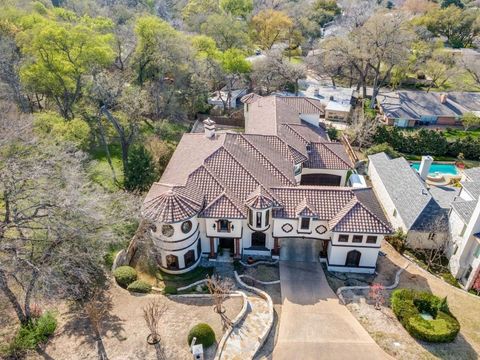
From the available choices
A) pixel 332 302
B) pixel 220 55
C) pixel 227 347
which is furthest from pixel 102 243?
pixel 220 55

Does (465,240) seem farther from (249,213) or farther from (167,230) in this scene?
(167,230)

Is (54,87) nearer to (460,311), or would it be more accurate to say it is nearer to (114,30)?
(114,30)

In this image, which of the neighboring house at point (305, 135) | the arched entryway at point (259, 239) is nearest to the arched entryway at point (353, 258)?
the arched entryway at point (259, 239)

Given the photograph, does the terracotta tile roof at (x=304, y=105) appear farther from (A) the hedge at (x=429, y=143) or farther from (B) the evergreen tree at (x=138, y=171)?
(B) the evergreen tree at (x=138, y=171)

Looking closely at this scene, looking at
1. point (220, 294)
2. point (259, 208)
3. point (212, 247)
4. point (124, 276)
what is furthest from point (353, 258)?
point (124, 276)

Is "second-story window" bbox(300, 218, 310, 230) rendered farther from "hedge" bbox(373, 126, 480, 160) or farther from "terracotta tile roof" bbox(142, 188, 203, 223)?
"hedge" bbox(373, 126, 480, 160)
